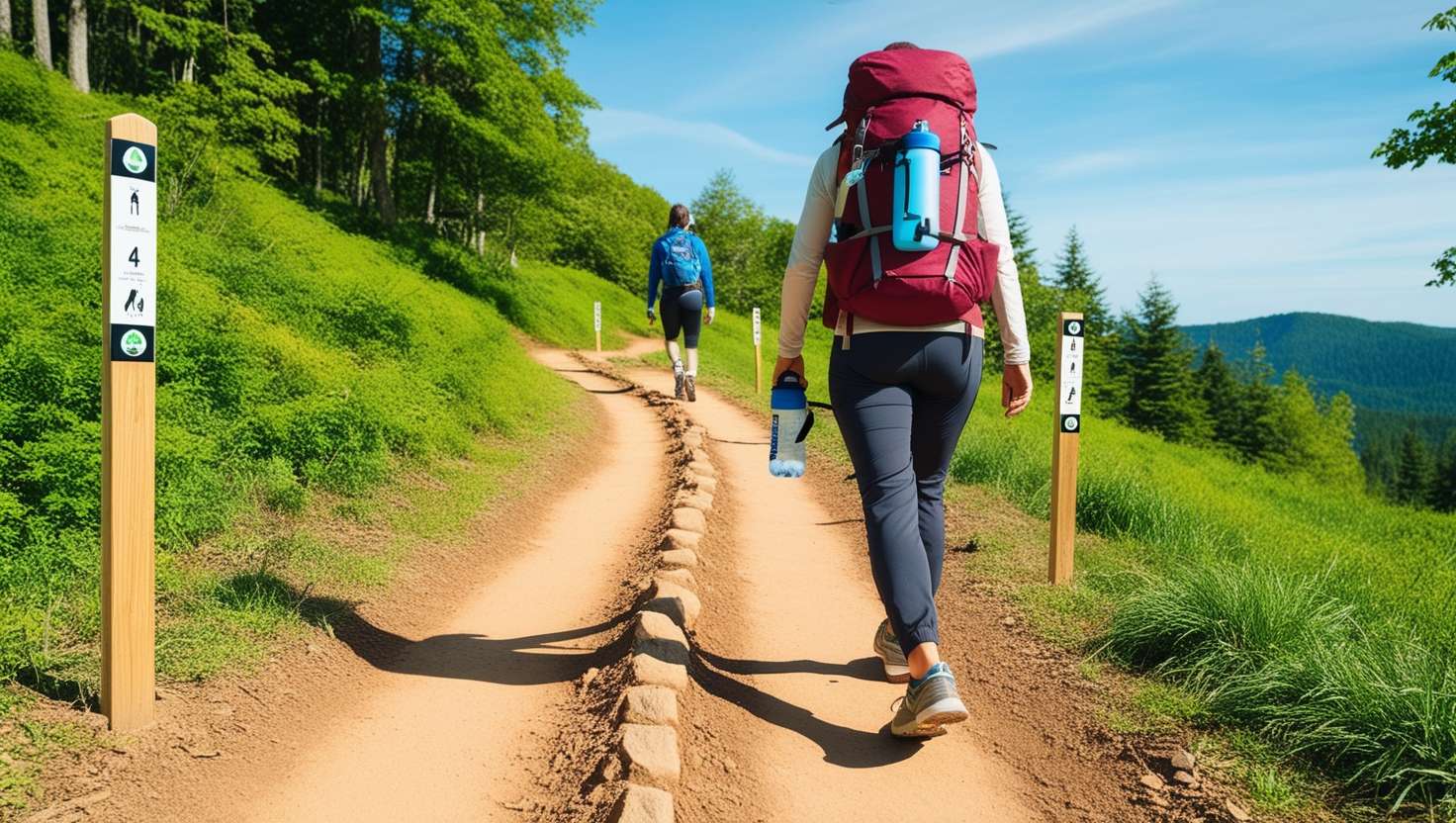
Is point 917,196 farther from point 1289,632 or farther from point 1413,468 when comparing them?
point 1413,468

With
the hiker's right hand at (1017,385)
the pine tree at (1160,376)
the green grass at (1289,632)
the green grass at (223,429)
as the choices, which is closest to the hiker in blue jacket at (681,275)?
the green grass at (223,429)

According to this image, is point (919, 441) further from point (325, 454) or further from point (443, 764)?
point (325, 454)

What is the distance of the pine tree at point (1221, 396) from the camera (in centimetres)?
5216

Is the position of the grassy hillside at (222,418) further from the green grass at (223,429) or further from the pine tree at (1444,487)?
the pine tree at (1444,487)

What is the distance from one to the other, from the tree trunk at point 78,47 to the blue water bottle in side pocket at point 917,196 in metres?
19.5

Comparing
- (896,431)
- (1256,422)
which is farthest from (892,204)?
(1256,422)

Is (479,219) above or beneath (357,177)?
beneath

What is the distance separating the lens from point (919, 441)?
10.1ft

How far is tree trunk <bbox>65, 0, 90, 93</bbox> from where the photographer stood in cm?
1672

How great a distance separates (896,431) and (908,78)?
1184 millimetres

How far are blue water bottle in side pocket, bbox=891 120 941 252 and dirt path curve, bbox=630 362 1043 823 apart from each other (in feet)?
5.89

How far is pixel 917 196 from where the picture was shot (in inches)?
103

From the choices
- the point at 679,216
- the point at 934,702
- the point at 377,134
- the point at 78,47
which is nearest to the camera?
the point at 934,702

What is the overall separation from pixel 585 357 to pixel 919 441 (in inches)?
651
